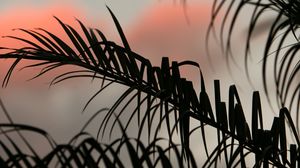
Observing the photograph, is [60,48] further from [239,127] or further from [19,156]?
[19,156]

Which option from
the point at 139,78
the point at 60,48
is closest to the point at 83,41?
the point at 60,48

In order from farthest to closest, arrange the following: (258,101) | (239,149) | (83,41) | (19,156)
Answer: (83,41)
(258,101)
(239,149)
(19,156)

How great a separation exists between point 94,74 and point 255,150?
0.88 m

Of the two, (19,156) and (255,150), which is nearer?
(19,156)

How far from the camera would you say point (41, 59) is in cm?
290

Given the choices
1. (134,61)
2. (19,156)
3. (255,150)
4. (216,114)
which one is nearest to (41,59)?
(134,61)

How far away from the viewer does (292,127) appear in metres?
2.75

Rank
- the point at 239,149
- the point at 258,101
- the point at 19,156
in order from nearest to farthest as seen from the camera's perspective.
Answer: the point at 19,156 < the point at 239,149 < the point at 258,101

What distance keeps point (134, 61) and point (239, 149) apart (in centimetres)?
76

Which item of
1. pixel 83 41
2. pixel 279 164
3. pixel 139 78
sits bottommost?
pixel 279 164

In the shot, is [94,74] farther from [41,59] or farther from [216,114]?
[216,114]

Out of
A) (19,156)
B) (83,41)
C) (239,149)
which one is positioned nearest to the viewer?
(19,156)

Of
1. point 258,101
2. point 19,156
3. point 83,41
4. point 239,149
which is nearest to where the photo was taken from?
point 19,156

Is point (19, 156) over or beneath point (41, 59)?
beneath
